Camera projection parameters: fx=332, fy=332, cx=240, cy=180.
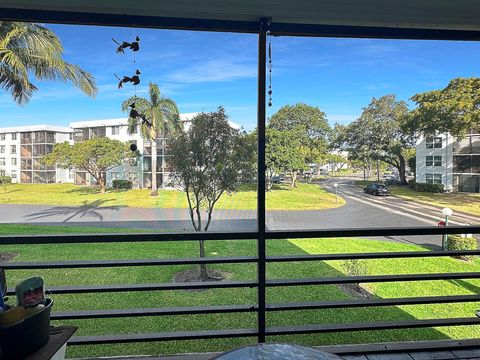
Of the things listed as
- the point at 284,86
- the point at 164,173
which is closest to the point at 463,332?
the point at 284,86

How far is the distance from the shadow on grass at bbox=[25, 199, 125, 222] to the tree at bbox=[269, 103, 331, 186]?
136 centimetres

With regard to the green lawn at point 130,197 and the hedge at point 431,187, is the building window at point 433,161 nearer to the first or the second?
the hedge at point 431,187

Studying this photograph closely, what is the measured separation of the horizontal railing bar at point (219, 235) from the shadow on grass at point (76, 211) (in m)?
0.47

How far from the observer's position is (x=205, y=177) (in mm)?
3365

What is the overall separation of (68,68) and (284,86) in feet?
4.89

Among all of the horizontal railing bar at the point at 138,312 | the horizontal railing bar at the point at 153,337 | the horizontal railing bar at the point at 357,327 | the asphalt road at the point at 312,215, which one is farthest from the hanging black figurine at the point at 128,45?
the horizontal railing bar at the point at 357,327

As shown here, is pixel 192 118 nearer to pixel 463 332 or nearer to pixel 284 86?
pixel 284 86

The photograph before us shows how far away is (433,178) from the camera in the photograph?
2328 mm

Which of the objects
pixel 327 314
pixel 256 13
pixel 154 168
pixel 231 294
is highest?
pixel 256 13

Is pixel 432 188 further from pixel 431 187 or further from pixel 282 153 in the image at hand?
pixel 282 153

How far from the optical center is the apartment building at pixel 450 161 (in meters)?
Result: 2.30

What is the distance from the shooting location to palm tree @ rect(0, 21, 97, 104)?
2.23m

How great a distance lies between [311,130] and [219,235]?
1013mm

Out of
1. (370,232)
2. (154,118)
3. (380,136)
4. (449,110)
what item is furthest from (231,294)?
(449,110)
